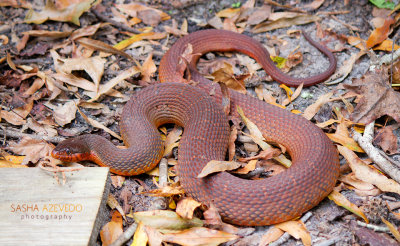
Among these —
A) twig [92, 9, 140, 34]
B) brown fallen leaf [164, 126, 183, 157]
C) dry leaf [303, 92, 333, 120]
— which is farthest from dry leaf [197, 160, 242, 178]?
twig [92, 9, 140, 34]

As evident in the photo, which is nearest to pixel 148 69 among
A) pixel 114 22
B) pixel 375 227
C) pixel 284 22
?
pixel 114 22

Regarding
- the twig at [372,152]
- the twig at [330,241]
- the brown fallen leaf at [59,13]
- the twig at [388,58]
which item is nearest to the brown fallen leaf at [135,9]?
the brown fallen leaf at [59,13]

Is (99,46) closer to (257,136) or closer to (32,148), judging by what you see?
(32,148)

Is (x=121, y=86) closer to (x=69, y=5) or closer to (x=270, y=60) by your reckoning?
(x=69, y=5)

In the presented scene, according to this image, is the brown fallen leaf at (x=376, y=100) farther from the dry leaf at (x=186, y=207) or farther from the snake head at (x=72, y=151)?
the snake head at (x=72, y=151)

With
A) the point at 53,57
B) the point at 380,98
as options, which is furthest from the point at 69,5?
the point at 380,98

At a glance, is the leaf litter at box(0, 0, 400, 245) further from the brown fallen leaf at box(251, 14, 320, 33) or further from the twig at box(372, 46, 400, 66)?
the twig at box(372, 46, 400, 66)
